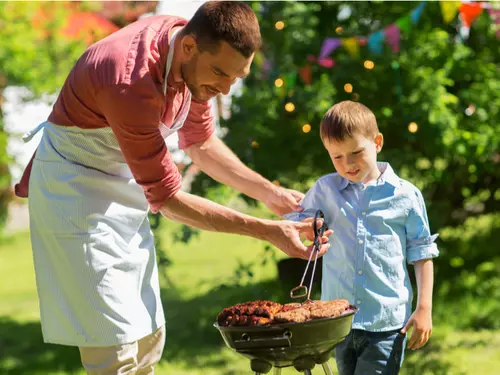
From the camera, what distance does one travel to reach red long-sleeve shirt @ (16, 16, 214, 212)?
2836 millimetres

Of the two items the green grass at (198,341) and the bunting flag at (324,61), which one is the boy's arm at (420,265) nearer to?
the green grass at (198,341)

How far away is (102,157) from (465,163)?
11.9 feet

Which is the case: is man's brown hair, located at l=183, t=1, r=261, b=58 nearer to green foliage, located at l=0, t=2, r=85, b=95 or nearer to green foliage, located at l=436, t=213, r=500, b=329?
green foliage, located at l=436, t=213, r=500, b=329

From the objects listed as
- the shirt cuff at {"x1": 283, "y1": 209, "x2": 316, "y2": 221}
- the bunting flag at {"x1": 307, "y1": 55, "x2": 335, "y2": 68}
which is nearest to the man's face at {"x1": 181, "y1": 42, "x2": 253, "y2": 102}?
the shirt cuff at {"x1": 283, "y1": 209, "x2": 316, "y2": 221}

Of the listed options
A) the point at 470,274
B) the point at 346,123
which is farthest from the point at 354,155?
the point at 470,274

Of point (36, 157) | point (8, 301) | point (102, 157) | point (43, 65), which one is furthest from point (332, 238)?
point (43, 65)

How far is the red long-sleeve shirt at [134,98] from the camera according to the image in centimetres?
284

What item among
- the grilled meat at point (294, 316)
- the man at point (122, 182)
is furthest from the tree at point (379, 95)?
the grilled meat at point (294, 316)

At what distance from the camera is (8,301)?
27.6 ft

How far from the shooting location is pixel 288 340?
257 cm

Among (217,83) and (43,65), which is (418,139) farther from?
(43,65)

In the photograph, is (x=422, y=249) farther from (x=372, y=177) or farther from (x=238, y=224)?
(x=238, y=224)

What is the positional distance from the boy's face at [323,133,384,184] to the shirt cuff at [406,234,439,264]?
316 mm

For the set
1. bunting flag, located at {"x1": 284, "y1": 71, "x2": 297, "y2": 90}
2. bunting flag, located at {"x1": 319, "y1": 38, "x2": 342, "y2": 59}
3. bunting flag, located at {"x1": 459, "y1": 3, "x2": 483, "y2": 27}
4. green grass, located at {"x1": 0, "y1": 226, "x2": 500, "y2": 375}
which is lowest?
green grass, located at {"x1": 0, "y1": 226, "x2": 500, "y2": 375}
